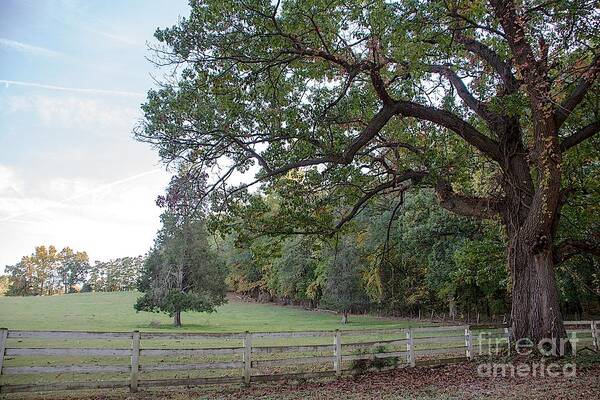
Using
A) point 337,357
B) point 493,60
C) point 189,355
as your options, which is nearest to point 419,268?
point 493,60

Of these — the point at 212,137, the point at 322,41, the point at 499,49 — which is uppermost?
the point at 499,49

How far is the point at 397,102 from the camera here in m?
11.2

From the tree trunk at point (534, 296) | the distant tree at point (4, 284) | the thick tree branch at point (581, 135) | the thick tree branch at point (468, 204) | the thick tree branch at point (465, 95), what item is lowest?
the distant tree at point (4, 284)

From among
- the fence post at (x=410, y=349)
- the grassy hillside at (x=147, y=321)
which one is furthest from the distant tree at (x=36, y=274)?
the fence post at (x=410, y=349)

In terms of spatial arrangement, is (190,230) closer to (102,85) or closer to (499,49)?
(102,85)

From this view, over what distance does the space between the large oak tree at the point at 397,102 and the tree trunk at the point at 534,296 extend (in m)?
0.03

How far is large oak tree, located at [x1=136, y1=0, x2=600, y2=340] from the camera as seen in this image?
8836mm

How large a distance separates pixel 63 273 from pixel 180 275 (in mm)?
90448

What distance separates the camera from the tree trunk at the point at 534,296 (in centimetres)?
1123

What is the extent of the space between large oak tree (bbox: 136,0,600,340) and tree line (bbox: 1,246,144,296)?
86157 millimetres

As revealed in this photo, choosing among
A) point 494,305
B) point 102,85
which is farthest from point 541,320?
point 494,305

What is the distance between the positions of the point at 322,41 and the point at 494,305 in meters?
32.2

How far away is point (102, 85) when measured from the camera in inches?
495

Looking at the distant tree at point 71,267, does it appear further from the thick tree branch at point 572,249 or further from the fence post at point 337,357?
the thick tree branch at point 572,249
